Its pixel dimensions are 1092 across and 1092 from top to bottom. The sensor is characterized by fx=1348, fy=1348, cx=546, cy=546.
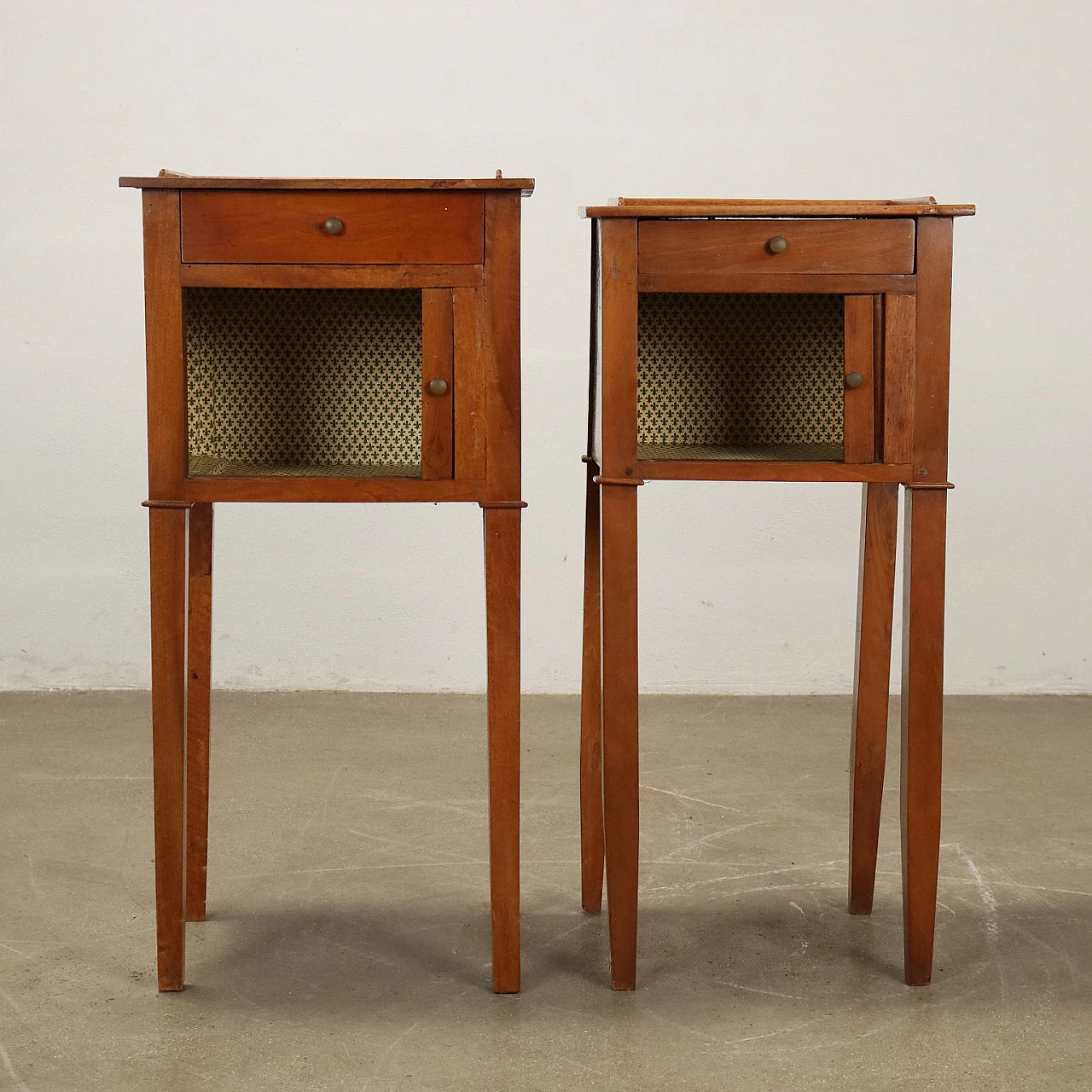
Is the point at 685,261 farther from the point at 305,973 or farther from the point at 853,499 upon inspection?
the point at 853,499

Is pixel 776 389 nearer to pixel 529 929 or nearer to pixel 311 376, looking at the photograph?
pixel 311 376

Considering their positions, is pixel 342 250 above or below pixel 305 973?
above

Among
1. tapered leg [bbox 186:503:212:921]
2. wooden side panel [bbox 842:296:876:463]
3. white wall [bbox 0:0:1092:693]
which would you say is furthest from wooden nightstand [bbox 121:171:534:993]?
white wall [bbox 0:0:1092:693]

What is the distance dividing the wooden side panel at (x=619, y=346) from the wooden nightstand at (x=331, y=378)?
0.41 feet

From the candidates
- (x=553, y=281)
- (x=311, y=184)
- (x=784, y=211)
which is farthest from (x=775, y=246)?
(x=553, y=281)

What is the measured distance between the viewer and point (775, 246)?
1889 millimetres

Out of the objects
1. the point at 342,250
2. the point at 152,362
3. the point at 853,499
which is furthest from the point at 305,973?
the point at 853,499

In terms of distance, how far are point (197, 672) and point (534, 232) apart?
209 cm

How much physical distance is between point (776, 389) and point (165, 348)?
92 cm

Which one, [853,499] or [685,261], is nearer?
[685,261]

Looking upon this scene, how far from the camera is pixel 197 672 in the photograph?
227cm

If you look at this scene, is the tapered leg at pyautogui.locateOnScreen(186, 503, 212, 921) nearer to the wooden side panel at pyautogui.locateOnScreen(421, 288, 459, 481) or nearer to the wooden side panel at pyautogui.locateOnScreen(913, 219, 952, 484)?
the wooden side panel at pyautogui.locateOnScreen(421, 288, 459, 481)

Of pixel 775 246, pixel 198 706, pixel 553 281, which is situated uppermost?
pixel 553 281

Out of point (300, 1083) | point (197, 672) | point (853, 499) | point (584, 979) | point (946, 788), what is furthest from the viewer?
point (853, 499)
